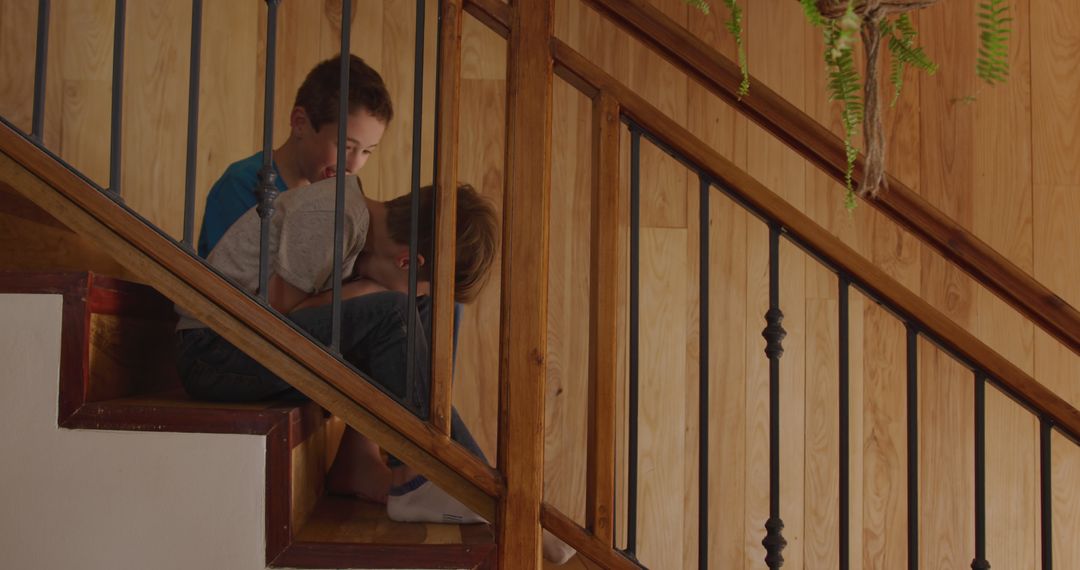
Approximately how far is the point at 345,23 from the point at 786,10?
163 centimetres

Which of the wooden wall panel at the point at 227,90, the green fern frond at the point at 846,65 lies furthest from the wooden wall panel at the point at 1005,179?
the wooden wall panel at the point at 227,90

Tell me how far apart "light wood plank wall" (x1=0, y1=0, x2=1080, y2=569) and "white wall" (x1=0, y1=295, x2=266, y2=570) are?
1298mm

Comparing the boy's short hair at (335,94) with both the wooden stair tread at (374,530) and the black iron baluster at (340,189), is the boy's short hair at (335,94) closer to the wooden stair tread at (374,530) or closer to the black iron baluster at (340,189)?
the black iron baluster at (340,189)

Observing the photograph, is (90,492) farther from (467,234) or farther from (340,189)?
(467,234)

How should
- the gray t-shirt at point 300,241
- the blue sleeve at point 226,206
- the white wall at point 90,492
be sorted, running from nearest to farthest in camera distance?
the white wall at point 90,492
the gray t-shirt at point 300,241
the blue sleeve at point 226,206

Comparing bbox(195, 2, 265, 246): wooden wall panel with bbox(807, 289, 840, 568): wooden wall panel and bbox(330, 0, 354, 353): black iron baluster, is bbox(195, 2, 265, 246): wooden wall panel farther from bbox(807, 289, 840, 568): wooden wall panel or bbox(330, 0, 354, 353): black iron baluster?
bbox(807, 289, 840, 568): wooden wall panel

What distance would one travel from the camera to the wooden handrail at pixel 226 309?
45.1 inches

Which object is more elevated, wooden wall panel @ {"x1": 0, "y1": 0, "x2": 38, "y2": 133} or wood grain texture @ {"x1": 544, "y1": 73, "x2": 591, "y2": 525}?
wooden wall panel @ {"x1": 0, "y1": 0, "x2": 38, "y2": 133}

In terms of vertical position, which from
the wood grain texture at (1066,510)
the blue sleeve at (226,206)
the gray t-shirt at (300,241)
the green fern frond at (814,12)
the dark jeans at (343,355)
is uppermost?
the green fern frond at (814,12)

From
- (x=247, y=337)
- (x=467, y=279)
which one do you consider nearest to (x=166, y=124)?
(x=467, y=279)

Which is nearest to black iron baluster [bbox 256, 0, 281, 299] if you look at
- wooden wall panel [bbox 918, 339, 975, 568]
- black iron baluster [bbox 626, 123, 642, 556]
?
black iron baluster [bbox 626, 123, 642, 556]

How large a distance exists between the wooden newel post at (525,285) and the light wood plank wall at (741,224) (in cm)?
123

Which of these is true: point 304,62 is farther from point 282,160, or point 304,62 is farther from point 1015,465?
point 1015,465

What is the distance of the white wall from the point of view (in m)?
1.12
